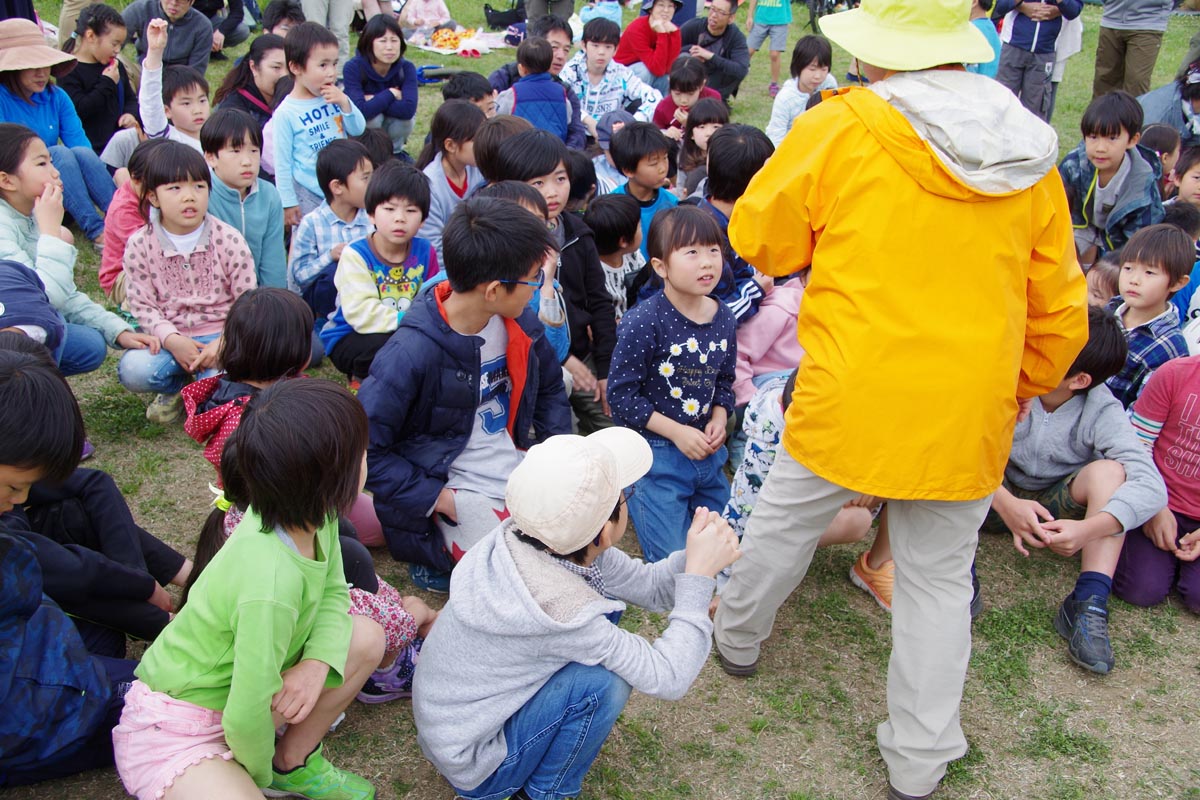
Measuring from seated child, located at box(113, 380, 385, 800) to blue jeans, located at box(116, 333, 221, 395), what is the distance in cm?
194

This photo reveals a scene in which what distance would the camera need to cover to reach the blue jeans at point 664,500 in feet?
11.2

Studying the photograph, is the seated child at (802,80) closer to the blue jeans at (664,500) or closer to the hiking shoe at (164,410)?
the blue jeans at (664,500)

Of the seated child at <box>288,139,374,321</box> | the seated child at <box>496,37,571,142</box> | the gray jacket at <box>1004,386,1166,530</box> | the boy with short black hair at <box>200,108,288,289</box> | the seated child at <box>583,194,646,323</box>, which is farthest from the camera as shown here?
the seated child at <box>496,37,571,142</box>

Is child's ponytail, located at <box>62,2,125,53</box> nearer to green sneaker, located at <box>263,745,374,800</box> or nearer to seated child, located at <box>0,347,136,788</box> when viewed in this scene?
seated child, located at <box>0,347,136,788</box>

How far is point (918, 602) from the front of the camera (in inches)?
98.7

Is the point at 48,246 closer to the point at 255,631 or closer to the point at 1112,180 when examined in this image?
the point at 255,631

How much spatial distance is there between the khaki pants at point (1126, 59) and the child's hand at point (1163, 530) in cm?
603

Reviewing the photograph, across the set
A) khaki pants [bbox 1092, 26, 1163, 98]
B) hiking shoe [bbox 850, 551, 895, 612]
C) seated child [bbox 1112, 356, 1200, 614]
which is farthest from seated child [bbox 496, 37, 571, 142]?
khaki pants [bbox 1092, 26, 1163, 98]

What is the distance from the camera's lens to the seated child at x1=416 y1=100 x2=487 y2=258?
14.7 ft

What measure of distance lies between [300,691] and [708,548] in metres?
Result: 0.98

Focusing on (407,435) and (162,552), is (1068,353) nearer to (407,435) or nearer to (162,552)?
(407,435)

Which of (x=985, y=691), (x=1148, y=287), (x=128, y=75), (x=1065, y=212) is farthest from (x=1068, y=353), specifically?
(x=128, y=75)

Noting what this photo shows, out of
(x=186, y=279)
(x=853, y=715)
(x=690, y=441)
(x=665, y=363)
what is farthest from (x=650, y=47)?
(x=853, y=715)

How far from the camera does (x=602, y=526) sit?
2127 mm
